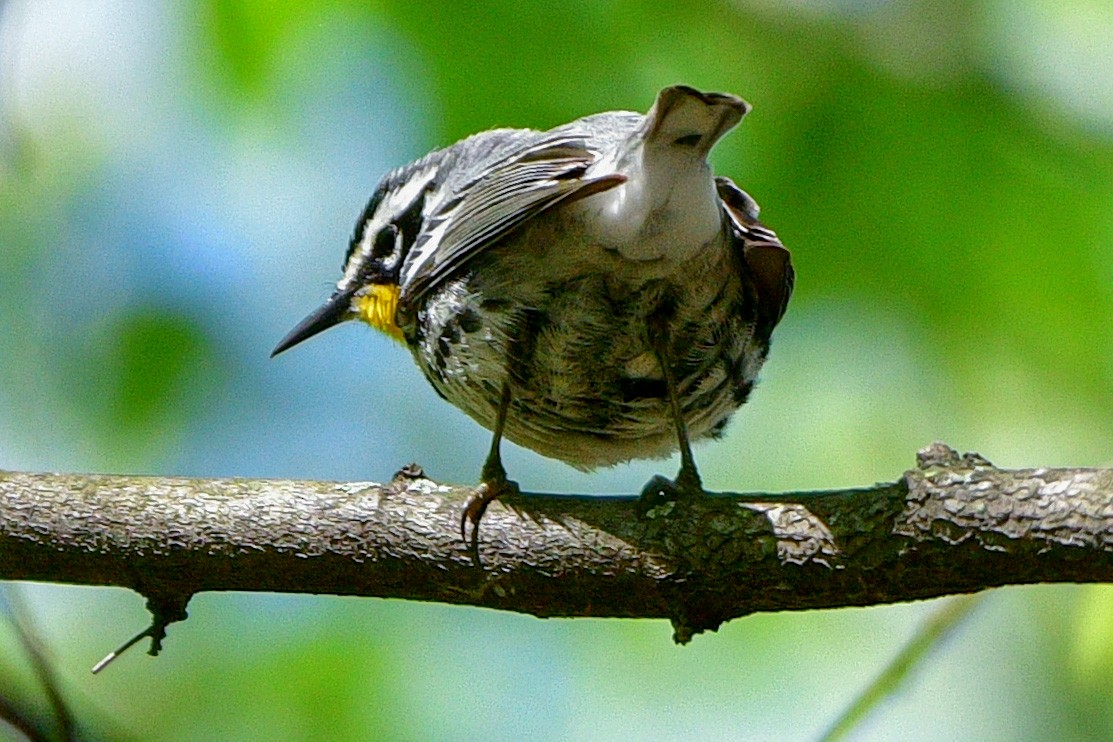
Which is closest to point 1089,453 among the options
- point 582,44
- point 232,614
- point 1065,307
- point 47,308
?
point 1065,307

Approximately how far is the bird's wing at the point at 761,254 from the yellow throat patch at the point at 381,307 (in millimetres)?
1389

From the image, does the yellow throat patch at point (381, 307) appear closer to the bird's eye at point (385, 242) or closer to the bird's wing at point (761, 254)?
the bird's eye at point (385, 242)

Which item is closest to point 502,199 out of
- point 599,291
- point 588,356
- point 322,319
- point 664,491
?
point 599,291

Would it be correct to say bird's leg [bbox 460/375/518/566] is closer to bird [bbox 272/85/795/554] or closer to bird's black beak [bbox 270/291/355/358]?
bird [bbox 272/85/795/554]

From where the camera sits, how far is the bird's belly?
3.56 metres

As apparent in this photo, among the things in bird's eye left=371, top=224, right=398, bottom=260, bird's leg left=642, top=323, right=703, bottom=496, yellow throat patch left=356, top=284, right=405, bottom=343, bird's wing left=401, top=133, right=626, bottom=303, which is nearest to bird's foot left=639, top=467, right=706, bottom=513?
bird's leg left=642, top=323, right=703, bottom=496

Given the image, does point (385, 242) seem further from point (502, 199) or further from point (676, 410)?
point (676, 410)

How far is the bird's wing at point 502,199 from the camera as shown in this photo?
3.25m

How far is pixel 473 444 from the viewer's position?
6.38m

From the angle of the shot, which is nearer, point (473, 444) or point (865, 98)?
point (865, 98)

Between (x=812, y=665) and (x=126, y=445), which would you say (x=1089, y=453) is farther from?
(x=126, y=445)

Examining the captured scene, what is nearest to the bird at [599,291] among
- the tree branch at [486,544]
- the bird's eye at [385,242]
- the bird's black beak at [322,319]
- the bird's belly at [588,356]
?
the bird's belly at [588,356]

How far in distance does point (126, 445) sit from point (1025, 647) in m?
3.72

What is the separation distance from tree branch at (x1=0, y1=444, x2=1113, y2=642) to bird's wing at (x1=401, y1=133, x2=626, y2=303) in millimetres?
692
